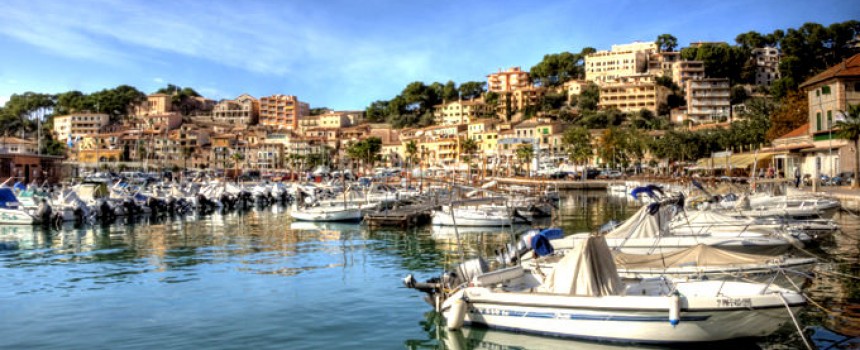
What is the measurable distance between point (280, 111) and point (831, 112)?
477ft

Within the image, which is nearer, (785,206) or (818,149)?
(785,206)

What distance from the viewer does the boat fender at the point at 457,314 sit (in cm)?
1490

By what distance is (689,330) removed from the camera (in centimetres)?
1338

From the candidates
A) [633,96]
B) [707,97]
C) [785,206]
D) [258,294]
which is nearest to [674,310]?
[258,294]

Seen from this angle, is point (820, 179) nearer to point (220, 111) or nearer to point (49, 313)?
point (49, 313)

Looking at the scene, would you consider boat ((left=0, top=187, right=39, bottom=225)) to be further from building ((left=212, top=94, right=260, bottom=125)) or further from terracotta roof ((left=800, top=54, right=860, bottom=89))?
building ((left=212, top=94, right=260, bottom=125))

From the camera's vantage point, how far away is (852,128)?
46.5m

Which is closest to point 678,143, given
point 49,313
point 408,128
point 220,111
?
point 408,128

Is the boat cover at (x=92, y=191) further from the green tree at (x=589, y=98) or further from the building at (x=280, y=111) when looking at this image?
the building at (x=280, y=111)

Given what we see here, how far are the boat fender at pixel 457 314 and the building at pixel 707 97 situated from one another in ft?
440

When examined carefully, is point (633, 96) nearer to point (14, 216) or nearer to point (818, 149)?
point (818, 149)

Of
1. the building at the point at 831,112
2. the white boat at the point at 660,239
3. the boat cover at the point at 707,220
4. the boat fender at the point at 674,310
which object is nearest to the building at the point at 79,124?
the building at the point at 831,112

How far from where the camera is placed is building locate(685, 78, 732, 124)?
138000 millimetres

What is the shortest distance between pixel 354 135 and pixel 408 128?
44.2 feet
